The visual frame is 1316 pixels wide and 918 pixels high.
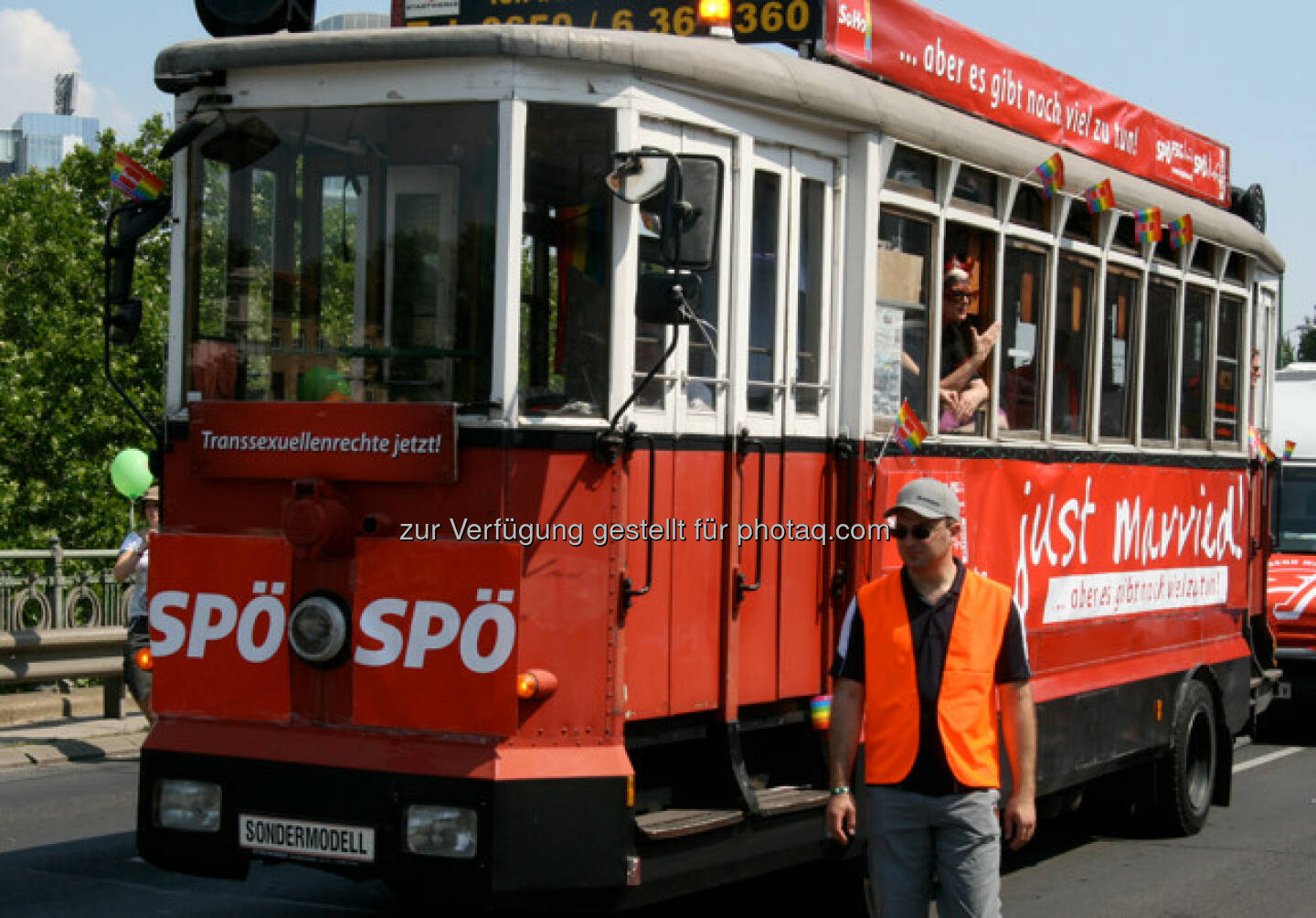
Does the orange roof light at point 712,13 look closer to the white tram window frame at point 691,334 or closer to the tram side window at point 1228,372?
the white tram window frame at point 691,334

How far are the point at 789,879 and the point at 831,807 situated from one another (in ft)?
8.56

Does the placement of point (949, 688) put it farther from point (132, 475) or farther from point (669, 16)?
point (132, 475)

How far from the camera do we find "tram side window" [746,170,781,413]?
6.82m

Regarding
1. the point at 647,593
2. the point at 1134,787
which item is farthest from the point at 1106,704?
the point at 647,593

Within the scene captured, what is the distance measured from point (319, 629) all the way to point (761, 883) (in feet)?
10.2

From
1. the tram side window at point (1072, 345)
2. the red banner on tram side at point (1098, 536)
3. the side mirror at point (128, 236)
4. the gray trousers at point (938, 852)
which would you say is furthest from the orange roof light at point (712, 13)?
the gray trousers at point (938, 852)

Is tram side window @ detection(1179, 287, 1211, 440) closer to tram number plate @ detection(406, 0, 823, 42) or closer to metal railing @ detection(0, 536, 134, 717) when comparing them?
tram number plate @ detection(406, 0, 823, 42)

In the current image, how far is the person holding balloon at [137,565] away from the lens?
1159cm

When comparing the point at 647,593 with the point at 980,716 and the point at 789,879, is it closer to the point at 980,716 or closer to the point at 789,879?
the point at 980,716

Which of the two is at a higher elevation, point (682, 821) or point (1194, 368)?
point (1194, 368)

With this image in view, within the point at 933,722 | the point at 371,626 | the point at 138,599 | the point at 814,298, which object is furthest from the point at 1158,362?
the point at 138,599

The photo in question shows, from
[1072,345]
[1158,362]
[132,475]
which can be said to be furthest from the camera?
[132,475]

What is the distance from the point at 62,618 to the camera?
13820 millimetres

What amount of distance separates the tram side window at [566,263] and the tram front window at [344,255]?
0.14 metres
